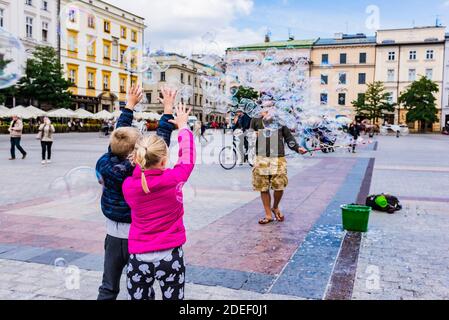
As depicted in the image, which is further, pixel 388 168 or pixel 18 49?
pixel 388 168

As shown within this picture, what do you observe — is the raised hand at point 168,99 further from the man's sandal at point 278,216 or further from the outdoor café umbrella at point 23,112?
the outdoor café umbrella at point 23,112

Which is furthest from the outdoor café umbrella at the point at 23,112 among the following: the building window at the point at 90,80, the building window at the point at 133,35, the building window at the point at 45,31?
the building window at the point at 90,80

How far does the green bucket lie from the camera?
601cm

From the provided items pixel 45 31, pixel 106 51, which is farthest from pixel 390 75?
pixel 45 31

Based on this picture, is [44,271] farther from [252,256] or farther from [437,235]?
[437,235]

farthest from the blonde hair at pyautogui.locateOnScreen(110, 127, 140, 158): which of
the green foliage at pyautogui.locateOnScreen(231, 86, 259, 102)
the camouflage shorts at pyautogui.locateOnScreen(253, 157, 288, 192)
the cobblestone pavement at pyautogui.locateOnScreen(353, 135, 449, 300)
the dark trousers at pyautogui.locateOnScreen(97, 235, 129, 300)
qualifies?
the green foliage at pyautogui.locateOnScreen(231, 86, 259, 102)

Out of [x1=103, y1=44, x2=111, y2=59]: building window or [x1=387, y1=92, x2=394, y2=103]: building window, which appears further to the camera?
[x1=387, y1=92, x2=394, y2=103]: building window

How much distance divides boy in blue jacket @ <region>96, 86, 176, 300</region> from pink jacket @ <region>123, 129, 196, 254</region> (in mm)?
191

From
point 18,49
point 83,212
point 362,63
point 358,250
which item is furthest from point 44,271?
point 362,63

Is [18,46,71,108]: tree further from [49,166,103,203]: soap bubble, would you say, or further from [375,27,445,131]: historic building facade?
[375,27,445,131]: historic building facade

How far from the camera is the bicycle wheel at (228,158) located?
548 inches

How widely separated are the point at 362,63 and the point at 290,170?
5512cm

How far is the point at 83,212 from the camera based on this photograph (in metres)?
7.18

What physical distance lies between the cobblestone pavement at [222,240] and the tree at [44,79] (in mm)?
29592
